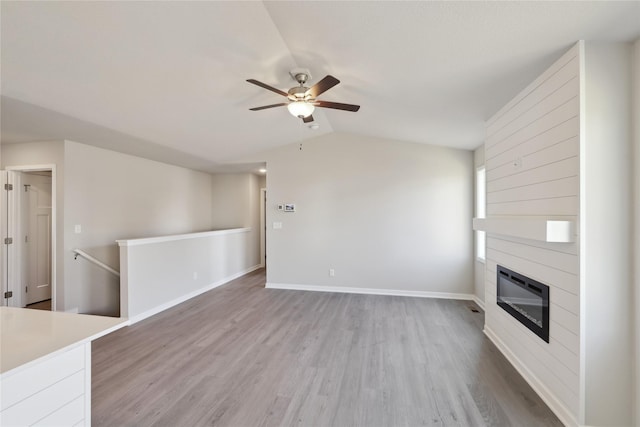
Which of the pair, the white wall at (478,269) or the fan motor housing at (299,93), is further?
the white wall at (478,269)

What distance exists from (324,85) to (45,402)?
2.62 metres

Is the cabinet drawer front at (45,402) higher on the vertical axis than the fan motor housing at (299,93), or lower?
lower

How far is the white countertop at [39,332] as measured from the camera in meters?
1.18

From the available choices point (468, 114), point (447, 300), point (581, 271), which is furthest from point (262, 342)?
point (468, 114)

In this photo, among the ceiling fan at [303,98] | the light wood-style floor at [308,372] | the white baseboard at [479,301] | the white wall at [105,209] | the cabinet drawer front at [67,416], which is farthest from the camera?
the white baseboard at [479,301]

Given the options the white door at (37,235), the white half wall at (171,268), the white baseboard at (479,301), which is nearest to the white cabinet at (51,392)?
the white half wall at (171,268)

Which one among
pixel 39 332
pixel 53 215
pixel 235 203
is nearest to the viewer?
pixel 39 332

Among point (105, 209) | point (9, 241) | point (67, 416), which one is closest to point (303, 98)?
point (67, 416)

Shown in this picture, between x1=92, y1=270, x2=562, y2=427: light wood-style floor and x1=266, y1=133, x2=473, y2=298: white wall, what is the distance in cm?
104

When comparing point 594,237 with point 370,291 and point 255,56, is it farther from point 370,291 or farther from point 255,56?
point 370,291

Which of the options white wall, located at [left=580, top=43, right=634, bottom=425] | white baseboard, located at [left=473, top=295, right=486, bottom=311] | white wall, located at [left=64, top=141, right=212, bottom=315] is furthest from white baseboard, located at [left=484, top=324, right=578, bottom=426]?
white wall, located at [left=64, top=141, right=212, bottom=315]

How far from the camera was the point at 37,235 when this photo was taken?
456 centimetres

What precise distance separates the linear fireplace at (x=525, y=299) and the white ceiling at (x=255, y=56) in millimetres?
1776

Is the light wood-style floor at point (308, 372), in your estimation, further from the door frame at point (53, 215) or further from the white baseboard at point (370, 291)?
the door frame at point (53, 215)
